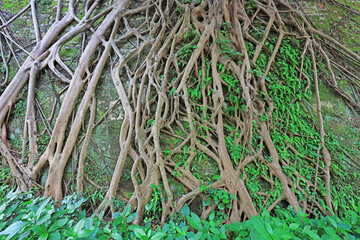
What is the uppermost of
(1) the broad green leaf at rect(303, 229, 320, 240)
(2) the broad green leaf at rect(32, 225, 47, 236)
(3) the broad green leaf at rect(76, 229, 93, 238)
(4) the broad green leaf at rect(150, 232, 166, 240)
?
(2) the broad green leaf at rect(32, 225, 47, 236)

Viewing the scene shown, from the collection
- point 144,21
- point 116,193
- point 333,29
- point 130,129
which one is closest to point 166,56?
point 144,21

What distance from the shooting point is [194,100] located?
2312mm

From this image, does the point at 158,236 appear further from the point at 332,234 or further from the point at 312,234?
the point at 332,234

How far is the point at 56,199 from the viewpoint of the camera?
2.03 metres

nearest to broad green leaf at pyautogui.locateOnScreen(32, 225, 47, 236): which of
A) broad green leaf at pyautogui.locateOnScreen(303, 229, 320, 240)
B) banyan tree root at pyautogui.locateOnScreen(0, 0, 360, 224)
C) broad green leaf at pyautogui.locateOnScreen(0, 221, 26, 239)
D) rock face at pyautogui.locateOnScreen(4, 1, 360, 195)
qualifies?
broad green leaf at pyautogui.locateOnScreen(0, 221, 26, 239)

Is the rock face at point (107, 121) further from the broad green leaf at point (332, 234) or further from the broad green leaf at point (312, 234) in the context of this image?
the broad green leaf at point (332, 234)

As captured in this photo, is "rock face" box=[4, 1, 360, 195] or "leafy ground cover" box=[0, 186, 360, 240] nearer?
"leafy ground cover" box=[0, 186, 360, 240]

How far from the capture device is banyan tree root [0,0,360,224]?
1.99 m

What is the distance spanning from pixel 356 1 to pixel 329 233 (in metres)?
4.14

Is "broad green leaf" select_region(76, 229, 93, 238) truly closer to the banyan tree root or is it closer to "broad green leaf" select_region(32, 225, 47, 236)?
"broad green leaf" select_region(32, 225, 47, 236)

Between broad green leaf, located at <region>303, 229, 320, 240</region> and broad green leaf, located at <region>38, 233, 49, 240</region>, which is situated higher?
broad green leaf, located at <region>38, 233, 49, 240</region>

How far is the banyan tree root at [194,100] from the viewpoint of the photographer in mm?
1991

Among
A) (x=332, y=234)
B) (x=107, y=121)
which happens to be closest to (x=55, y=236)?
(x=107, y=121)

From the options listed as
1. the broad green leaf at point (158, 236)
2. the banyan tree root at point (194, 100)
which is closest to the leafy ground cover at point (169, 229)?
the broad green leaf at point (158, 236)
